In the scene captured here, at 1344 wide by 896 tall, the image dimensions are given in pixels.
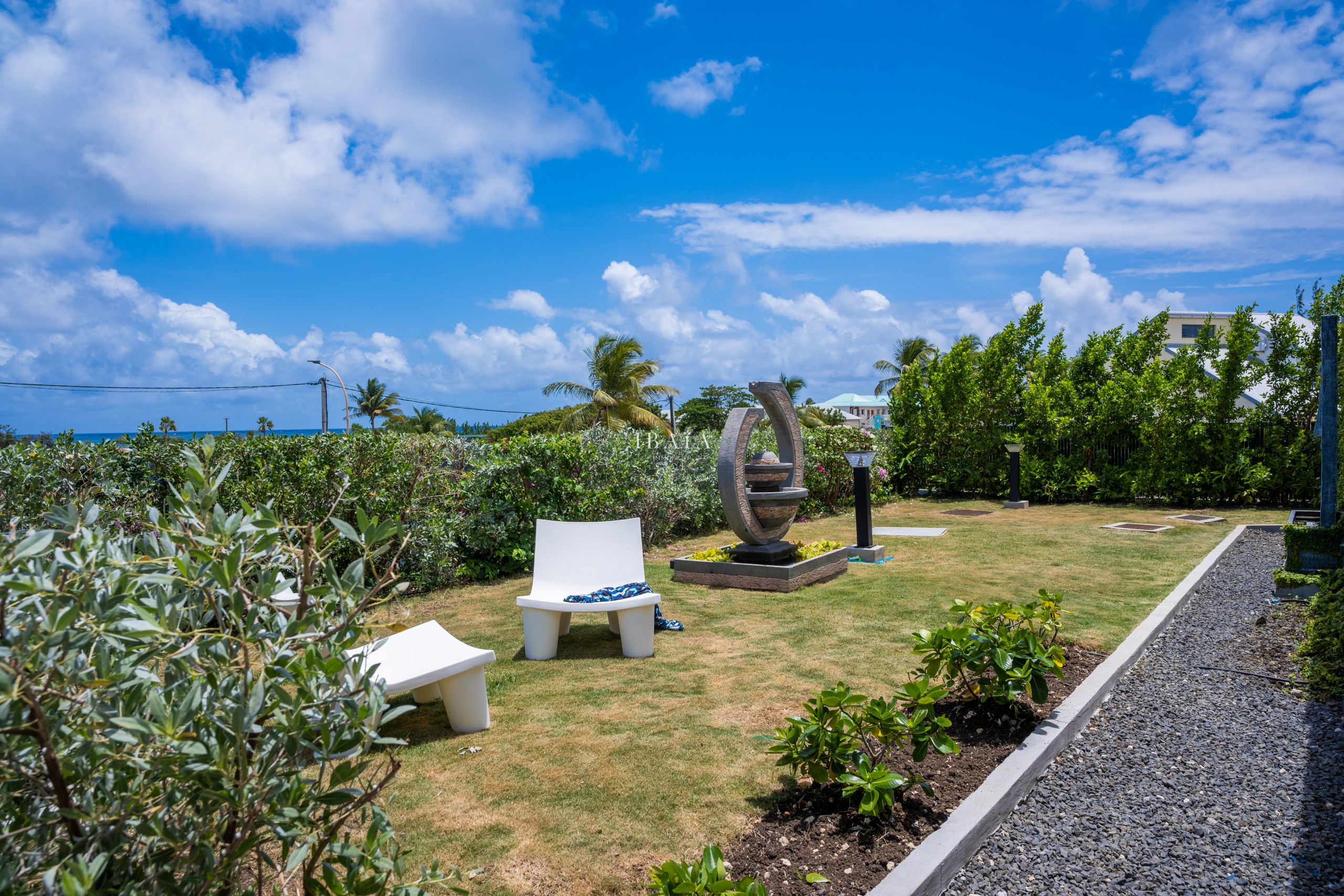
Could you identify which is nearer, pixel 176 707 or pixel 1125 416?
pixel 176 707

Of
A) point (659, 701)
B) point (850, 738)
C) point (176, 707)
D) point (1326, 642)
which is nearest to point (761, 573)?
point (659, 701)

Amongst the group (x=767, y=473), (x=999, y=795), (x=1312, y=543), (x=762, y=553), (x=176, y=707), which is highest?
(x=767, y=473)

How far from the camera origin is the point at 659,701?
4512 mm

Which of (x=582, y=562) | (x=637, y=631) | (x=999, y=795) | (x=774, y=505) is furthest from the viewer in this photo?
(x=774, y=505)

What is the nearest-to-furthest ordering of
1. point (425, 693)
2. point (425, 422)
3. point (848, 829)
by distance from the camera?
point (848, 829), point (425, 693), point (425, 422)

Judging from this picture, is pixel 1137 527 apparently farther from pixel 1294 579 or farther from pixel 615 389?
pixel 615 389

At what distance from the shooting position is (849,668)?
493 cm

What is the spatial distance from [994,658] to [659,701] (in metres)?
1.95

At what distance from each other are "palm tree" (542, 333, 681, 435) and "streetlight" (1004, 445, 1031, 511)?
14643mm

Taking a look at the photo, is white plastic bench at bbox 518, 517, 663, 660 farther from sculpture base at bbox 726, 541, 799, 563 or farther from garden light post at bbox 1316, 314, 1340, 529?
garden light post at bbox 1316, 314, 1340, 529

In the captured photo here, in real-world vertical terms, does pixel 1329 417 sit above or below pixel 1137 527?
above

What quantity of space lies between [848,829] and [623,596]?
9.57ft

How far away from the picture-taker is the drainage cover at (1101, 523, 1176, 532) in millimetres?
11773

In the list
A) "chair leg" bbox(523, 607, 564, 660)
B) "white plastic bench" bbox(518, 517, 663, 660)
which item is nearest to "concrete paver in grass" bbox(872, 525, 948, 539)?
"white plastic bench" bbox(518, 517, 663, 660)
